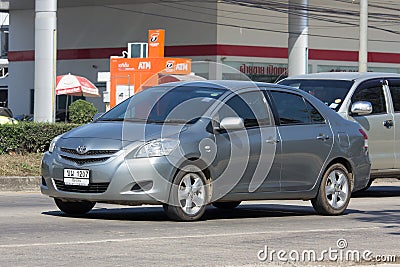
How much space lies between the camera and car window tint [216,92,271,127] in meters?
11.6

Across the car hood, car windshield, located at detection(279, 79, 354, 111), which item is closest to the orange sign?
car windshield, located at detection(279, 79, 354, 111)

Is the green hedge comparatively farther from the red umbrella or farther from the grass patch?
the red umbrella

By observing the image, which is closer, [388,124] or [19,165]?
[388,124]

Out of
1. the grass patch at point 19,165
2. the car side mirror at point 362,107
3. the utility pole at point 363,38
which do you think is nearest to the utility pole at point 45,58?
the grass patch at point 19,165

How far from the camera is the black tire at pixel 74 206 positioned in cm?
1169

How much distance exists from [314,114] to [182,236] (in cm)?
365

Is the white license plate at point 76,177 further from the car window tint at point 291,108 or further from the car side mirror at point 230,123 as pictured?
the car window tint at point 291,108

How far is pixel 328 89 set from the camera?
53.2 ft

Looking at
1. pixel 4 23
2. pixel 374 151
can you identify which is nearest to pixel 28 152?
pixel 374 151

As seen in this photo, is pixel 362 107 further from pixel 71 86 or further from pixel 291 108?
pixel 71 86

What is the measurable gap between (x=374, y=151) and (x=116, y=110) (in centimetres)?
567

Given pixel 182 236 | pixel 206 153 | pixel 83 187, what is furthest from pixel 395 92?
pixel 182 236

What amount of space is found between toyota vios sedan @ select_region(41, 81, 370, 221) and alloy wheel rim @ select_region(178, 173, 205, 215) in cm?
1

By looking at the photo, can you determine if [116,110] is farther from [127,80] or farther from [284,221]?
[127,80]
